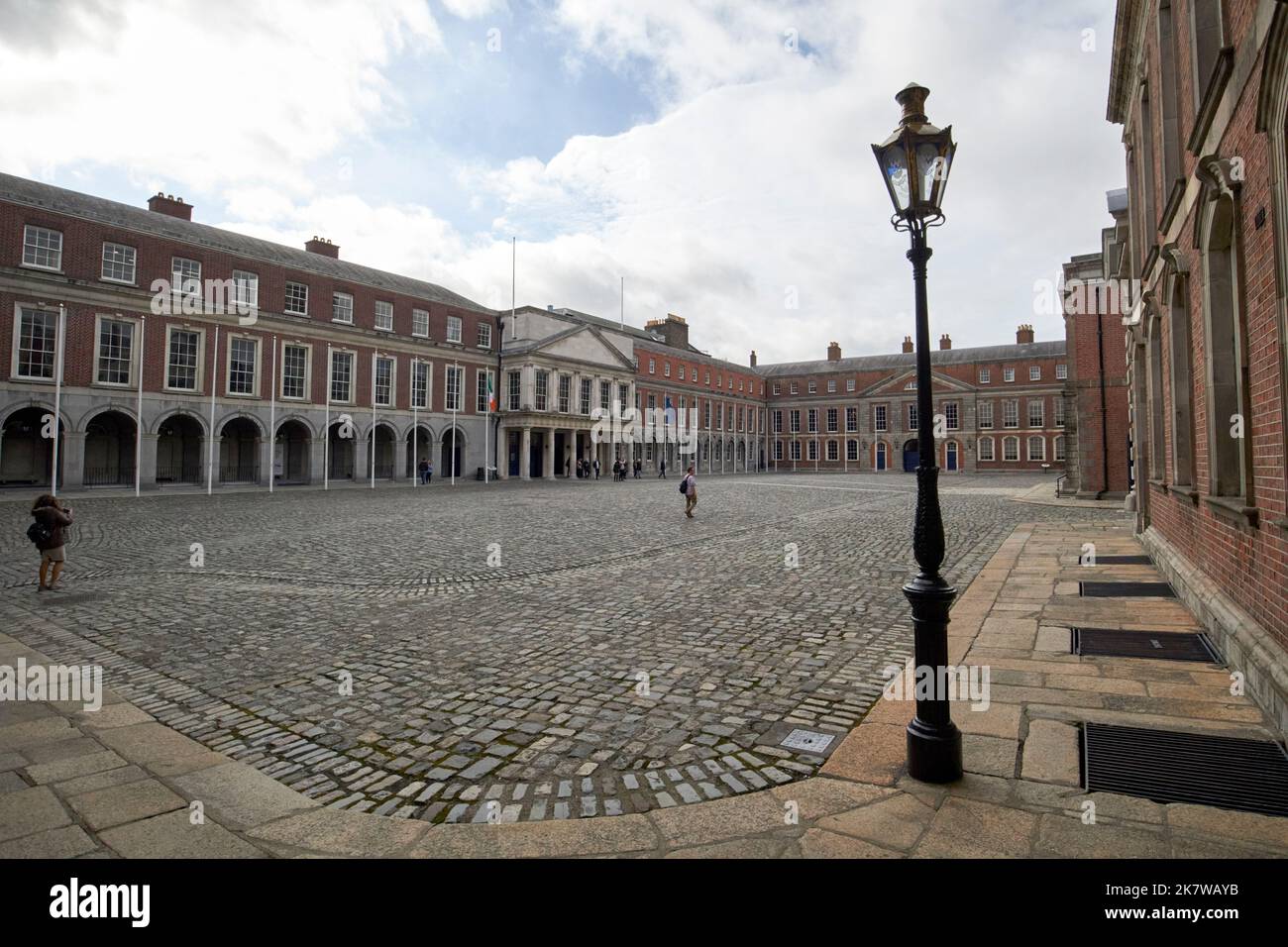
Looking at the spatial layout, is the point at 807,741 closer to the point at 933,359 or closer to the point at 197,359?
the point at 197,359

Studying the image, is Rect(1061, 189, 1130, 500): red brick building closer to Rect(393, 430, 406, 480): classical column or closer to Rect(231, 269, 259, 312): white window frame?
Rect(393, 430, 406, 480): classical column

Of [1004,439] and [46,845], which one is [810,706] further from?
[1004,439]

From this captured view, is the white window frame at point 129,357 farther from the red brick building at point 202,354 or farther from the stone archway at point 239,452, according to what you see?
the stone archway at point 239,452

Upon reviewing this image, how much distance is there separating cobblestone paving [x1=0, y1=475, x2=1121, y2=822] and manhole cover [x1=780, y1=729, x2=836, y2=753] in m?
0.14

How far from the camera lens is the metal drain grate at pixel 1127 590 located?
799cm

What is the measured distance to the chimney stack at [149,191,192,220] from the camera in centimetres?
3356

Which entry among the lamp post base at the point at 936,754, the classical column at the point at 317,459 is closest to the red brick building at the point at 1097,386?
the lamp post base at the point at 936,754

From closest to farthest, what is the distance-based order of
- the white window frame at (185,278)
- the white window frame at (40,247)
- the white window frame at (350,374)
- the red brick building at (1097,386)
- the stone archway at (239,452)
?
1. the red brick building at (1097,386)
2. the white window frame at (40,247)
3. the white window frame at (185,278)
4. the stone archway at (239,452)
5. the white window frame at (350,374)

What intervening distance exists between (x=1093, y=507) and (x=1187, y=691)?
1844 centimetres

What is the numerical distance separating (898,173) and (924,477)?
1.79 meters

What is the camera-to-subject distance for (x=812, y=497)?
89.2 feet

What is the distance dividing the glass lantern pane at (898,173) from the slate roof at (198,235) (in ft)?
116

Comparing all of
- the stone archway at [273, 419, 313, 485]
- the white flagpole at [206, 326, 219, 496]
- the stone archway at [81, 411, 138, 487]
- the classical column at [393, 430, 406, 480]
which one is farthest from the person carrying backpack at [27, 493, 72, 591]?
the classical column at [393, 430, 406, 480]
